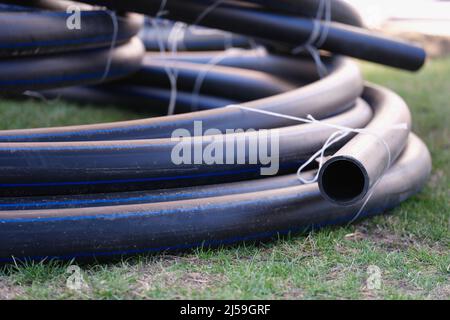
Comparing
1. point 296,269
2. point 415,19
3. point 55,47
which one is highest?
point 55,47

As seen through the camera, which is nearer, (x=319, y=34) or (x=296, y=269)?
(x=296, y=269)

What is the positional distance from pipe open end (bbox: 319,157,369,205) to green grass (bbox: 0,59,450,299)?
0.21 m

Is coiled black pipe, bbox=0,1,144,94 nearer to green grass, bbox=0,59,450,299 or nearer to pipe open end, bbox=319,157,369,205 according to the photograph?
green grass, bbox=0,59,450,299

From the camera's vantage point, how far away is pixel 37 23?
2.94m

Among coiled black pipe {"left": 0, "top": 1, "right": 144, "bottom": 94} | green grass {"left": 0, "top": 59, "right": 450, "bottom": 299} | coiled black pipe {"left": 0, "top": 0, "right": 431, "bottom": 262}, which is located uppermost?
coiled black pipe {"left": 0, "top": 1, "right": 144, "bottom": 94}

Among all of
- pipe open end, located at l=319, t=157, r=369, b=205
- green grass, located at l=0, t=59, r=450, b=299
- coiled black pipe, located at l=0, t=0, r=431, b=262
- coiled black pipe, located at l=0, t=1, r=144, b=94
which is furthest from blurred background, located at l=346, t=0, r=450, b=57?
pipe open end, located at l=319, t=157, r=369, b=205

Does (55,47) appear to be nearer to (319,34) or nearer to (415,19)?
(319,34)

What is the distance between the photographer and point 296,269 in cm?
220

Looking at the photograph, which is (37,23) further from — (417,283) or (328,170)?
(417,283)

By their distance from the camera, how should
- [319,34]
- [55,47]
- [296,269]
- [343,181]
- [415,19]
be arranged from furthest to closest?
[415,19] < [319,34] < [55,47] < [343,181] < [296,269]

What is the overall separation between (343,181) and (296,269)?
0.33m

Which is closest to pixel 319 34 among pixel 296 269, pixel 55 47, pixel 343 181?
pixel 55 47

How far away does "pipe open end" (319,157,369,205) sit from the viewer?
86.1 inches
